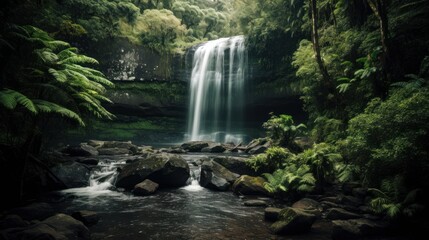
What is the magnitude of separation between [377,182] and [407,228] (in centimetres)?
114

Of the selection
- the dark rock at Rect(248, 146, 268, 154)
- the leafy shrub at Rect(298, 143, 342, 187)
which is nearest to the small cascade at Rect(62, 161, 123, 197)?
the leafy shrub at Rect(298, 143, 342, 187)

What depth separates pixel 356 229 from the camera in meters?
5.55

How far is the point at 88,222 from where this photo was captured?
6.09 meters

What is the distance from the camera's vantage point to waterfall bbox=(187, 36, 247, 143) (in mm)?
23812

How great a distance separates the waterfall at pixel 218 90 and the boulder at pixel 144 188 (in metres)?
16.1

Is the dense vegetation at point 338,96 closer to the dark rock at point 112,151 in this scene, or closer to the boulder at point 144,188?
the boulder at point 144,188

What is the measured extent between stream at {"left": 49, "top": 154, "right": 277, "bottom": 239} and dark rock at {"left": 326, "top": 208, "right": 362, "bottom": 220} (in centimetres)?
159

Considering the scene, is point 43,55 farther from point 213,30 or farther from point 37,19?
point 213,30

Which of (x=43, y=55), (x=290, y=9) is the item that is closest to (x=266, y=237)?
(x=43, y=55)

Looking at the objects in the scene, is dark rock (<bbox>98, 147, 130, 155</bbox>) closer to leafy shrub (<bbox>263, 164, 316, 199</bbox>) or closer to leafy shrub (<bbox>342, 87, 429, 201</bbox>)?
leafy shrub (<bbox>263, 164, 316, 199</bbox>)

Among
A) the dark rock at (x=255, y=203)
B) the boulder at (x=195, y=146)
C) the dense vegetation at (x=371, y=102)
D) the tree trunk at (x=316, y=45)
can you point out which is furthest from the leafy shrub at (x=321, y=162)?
the boulder at (x=195, y=146)

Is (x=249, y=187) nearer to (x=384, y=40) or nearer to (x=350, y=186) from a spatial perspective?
(x=350, y=186)

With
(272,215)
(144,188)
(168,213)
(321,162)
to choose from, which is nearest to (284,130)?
(321,162)

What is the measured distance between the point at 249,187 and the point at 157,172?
3.10 meters
